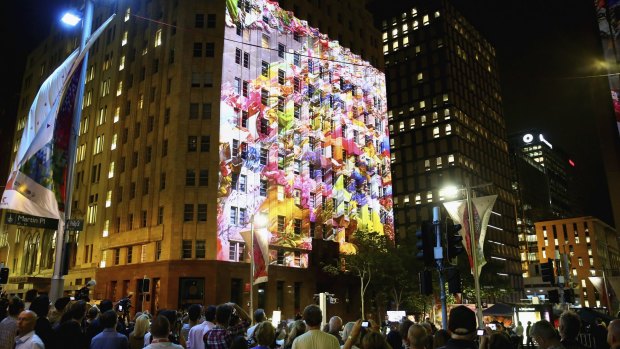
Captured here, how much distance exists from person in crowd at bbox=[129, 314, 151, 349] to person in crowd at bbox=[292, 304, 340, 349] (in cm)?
386

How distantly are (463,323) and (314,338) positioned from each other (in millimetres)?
2334

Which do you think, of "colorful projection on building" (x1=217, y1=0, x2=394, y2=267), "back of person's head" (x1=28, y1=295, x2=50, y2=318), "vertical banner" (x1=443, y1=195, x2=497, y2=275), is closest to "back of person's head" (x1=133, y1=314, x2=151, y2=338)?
"back of person's head" (x1=28, y1=295, x2=50, y2=318)

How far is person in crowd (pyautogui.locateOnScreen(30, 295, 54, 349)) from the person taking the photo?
823 cm

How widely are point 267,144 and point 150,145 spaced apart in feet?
44.2

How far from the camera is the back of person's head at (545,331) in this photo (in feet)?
20.9

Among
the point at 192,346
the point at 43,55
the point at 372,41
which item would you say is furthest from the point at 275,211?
the point at 43,55

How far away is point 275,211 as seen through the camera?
56.5 meters

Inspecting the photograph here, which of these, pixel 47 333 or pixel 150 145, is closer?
pixel 47 333

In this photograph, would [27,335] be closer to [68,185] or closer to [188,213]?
[68,185]

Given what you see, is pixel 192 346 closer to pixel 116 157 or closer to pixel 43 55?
pixel 116 157

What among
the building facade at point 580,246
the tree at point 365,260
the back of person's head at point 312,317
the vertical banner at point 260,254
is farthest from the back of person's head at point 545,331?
the building facade at point 580,246

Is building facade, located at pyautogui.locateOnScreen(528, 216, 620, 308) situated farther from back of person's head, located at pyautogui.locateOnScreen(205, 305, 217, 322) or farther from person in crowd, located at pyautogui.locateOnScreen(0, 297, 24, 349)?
person in crowd, located at pyautogui.locateOnScreen(0, 297, 24, 349)

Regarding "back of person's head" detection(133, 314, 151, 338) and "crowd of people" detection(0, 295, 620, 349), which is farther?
"back of person's head" detection(133, 314, 151, 338)

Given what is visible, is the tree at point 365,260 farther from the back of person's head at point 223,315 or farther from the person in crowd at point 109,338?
the person in crowd at point 109,338
